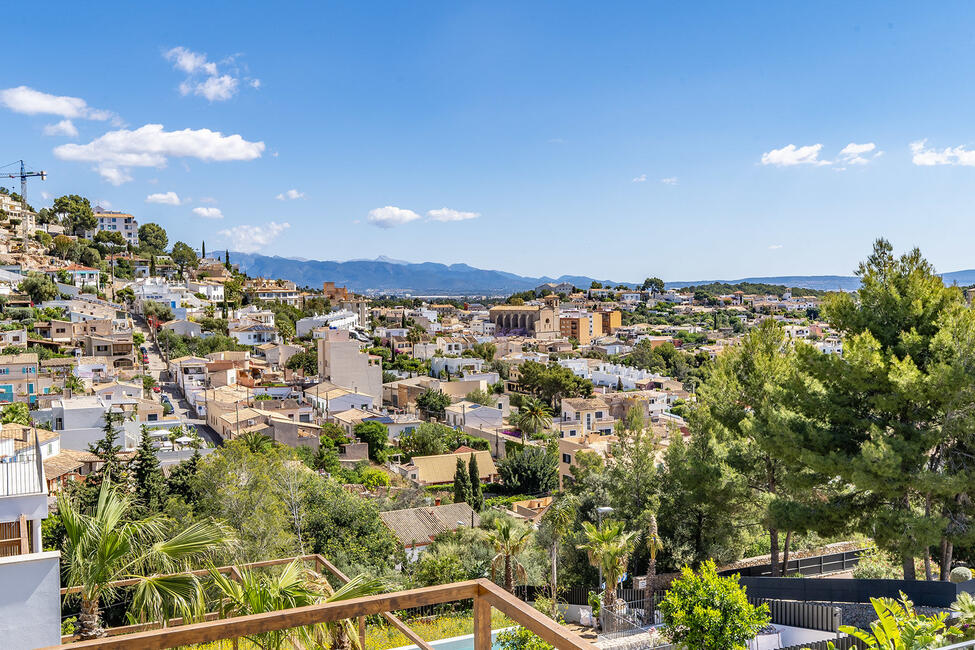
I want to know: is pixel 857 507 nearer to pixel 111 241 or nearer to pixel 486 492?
pixel 486 492

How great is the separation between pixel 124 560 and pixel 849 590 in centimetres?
755

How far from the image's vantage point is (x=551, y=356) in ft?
215

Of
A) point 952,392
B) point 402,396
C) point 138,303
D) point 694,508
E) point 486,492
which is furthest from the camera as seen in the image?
point 138,303

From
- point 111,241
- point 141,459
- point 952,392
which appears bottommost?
point 141,459

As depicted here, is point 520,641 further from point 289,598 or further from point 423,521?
point 423,521

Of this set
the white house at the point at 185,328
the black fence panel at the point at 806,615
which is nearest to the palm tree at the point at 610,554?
the black fence panel at the point at 806,615

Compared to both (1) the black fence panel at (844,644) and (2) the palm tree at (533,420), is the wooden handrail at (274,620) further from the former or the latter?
(2) the palm tree at (533,420)

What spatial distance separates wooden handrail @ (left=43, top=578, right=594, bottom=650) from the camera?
1609mm

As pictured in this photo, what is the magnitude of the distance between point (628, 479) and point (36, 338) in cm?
3744

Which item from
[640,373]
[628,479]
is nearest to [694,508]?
[628,479]

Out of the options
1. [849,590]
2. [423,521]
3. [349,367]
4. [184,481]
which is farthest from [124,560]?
[349,367]

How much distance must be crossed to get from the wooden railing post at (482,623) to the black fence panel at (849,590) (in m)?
6.30

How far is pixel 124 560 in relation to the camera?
4.20 meters

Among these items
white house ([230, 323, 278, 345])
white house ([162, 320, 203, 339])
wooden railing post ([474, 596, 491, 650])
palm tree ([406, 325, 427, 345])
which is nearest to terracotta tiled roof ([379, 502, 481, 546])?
wooden railing post ([474, 596, 491, 650])
